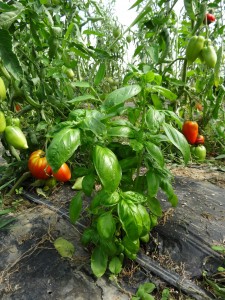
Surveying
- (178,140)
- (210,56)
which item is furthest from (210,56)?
(178,140)

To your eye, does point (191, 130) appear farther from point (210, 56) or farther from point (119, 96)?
point (119, 96)

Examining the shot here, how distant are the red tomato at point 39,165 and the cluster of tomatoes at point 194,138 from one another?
→ 0.99 m

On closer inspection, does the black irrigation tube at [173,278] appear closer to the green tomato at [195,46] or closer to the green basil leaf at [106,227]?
the green basil leaf at [106,227]

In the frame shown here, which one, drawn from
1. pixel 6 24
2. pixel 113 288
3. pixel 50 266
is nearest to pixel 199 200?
pixel 113 288

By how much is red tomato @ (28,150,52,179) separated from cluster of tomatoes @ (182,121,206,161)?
3.24 feet

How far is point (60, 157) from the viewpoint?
28.8 inches

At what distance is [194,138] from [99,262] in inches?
49.7

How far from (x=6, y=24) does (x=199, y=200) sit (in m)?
1.07

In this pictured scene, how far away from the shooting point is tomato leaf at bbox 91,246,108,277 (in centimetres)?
94

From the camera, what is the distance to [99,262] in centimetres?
96

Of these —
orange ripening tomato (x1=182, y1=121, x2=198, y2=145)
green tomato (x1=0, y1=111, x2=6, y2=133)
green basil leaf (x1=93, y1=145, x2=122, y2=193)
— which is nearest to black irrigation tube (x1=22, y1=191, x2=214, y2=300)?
green basil leaf (x1=93, y1=145, x2=122, y2=193)

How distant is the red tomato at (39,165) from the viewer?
137 cm

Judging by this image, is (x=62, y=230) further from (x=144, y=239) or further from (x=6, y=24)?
(x=6, y=24)

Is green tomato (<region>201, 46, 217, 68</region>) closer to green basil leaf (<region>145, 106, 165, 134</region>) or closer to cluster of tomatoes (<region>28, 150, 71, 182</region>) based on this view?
green basil leaf (<region>145, 106, 165, 134</region>)
